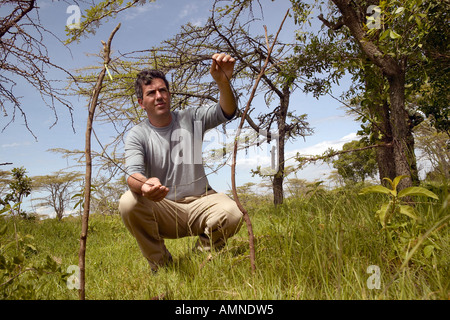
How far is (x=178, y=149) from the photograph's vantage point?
2840 millimetres

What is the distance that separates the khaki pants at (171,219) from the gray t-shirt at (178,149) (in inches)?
6.2

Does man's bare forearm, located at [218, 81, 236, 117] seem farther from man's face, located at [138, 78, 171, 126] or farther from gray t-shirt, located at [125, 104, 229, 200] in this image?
man's face, located at [138, 78, 171, 126]

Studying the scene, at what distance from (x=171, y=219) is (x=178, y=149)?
2.09 ft

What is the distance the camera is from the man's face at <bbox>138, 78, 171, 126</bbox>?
2764 millimetres

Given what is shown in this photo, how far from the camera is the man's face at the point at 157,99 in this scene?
2.76 m

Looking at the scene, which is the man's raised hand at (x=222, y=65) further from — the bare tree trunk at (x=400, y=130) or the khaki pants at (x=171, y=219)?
the bare tree trunk at (x=400, y=130)

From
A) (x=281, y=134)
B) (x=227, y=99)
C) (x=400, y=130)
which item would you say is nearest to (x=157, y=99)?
(x=227, y=99)

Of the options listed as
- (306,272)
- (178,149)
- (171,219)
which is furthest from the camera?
(178,149)

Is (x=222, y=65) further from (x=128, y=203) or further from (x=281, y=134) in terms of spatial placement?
(x=281, y=134)

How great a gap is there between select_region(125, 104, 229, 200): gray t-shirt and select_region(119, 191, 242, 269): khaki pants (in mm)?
158

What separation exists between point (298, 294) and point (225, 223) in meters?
1.16

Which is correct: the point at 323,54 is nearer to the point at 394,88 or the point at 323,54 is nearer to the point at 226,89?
the point at 394,88

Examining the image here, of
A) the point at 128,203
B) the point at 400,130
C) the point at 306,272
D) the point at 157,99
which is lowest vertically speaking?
the point at 306,272

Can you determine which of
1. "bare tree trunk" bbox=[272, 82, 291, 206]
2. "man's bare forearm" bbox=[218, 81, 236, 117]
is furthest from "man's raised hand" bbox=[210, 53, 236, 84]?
"bare tree trunk" bbox=[272, 82, 291, 206]
